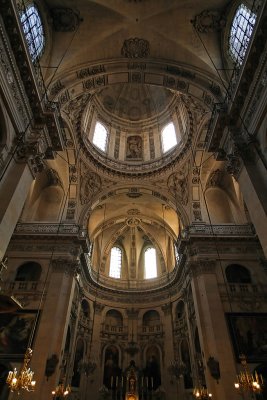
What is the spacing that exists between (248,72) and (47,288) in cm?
1385

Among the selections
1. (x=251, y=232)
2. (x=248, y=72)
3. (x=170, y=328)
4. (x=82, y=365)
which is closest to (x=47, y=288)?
(x=82, y=365)

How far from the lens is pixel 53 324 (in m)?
14.3

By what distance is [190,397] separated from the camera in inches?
713

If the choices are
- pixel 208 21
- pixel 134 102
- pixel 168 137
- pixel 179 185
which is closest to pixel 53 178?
pixel 179 185

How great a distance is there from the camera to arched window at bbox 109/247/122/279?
25984mm

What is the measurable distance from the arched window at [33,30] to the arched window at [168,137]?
1208 cm

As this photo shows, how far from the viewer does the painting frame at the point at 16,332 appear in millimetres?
13641

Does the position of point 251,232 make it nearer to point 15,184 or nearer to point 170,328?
point 170,328

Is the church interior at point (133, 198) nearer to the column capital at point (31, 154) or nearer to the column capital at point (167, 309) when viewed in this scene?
the column capital at point (31, 154)

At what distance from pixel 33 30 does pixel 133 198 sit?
13967mm

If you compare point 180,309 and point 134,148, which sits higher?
point 134,148

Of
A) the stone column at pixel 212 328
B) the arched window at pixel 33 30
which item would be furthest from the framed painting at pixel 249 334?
the arched window at pixel 33 30

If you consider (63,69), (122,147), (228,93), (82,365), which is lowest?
(82,365)

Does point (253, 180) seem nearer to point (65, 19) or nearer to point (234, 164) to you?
point (234, 164)
